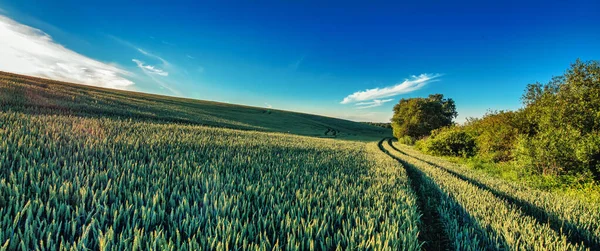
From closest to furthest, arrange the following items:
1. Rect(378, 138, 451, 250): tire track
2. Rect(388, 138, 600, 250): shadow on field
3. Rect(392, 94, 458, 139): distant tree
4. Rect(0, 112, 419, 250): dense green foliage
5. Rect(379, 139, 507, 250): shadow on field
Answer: Rect(0, 112, 419, 250): dense green foliage
Rect(379, 139, 507, 250): shadow on field
Rect(378, 138, 451, 250): tire track
Rect(388, 138, 600, 250): shadow on field
Rect(392, 94, 458, 139): distant tree

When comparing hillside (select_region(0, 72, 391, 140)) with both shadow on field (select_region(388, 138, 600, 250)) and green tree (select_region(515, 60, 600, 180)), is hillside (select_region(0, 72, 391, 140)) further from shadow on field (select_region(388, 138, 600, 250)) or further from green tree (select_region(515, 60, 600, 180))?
green tree (select_region(515, 60, 600, 180))

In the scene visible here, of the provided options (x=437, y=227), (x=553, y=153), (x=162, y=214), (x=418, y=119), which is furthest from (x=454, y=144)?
(x=162, y=214)

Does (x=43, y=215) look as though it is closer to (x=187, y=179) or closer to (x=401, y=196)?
(x=187, y=179)

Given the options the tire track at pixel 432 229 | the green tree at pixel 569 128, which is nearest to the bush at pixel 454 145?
the green tree at pixel 569 128

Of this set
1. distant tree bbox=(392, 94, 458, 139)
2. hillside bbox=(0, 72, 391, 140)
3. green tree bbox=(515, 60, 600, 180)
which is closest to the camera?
green tree bbox=(515, 60, 600, 180)

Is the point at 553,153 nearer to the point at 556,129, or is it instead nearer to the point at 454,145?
the point at 556,129

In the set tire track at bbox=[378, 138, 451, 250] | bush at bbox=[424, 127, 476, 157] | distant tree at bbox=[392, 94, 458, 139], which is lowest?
tire track at bbox=[378, 138, 451, 250]

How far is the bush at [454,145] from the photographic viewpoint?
23.7m

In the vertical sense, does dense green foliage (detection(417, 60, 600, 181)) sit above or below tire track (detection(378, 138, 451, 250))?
above

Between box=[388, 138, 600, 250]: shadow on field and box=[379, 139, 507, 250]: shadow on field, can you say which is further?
box=[388, 138, 600, 250]: shadow on field

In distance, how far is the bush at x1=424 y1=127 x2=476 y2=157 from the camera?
2368 centimetres

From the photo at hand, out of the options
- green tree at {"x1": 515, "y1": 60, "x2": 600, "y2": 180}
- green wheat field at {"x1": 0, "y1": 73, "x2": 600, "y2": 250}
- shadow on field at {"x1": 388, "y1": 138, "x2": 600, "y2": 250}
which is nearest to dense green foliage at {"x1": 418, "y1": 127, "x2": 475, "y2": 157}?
green tree at {"x1": 515, "y1": 60, "x2": 600, "y2": 180}

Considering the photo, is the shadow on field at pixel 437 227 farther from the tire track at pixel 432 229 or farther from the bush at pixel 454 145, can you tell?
the bush at pixel 454 145

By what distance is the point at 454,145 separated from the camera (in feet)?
81.7
